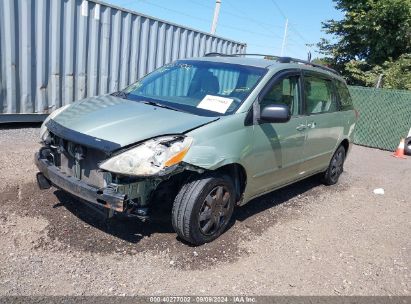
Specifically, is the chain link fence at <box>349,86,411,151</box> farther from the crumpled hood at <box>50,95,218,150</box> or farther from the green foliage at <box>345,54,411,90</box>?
the crumpled hood at <box>50,95,218,150</box>

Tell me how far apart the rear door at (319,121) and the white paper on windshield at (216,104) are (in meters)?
1.33

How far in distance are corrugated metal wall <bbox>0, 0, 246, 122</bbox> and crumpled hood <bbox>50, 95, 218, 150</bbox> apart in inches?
138

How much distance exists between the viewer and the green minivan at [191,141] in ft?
10.6

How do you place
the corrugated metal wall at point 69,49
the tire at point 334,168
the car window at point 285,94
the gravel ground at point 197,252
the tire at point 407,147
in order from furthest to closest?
the tire at point 407,147 < the corrugated metal wall at point 69,49 < the tire at point 334,168 < the car window at point 285,94 < the gravel ground at point 197,252

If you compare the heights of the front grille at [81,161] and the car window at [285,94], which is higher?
the car window at [285,94]

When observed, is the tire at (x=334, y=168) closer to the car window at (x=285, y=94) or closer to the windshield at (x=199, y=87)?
the car window at (x=285, y=94)

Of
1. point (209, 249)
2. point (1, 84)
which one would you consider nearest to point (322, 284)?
point (209, 249)

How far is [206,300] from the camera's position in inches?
118

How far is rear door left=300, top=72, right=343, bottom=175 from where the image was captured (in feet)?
16.4

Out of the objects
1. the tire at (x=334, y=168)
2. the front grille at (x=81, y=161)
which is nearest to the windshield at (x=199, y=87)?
the front grille at (x=81, y=161)

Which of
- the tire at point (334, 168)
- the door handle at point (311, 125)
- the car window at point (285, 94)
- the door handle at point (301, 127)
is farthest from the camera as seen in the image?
the tire at point (334, 168)

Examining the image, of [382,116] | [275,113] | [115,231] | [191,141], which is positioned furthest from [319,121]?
[382,116]

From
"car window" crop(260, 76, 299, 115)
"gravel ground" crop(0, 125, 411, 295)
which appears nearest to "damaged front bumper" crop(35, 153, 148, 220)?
"gravel ground" crop(0, 125, 411, 295)

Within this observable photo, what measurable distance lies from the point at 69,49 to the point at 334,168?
17.0 feet
